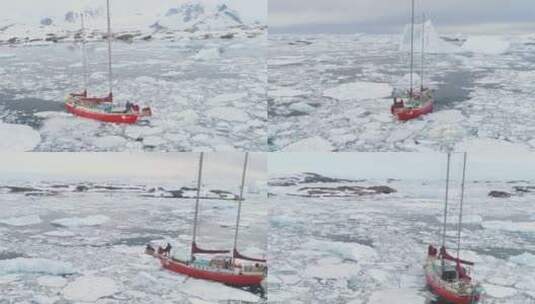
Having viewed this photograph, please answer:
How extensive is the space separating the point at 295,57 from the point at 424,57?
62cm

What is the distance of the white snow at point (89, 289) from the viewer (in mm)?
3361

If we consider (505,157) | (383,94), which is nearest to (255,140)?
(383,94)

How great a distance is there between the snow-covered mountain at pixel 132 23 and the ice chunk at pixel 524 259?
157cm

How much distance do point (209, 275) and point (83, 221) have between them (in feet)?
2.16

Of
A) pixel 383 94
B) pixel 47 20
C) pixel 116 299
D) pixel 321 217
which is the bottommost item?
pixel 116 299

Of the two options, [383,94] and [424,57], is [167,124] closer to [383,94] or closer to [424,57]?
[383,94]

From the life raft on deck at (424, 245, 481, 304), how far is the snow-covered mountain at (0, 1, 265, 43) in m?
1.34

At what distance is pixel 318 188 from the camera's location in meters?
3.56

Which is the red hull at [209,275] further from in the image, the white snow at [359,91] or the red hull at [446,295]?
the white snow at [359,91]

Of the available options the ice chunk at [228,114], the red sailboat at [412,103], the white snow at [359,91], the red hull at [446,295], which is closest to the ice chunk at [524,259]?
the red hull at [446,295]

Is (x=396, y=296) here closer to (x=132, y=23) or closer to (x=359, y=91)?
(x=359, y=91)

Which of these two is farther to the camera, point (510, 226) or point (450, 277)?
point (510, 226)

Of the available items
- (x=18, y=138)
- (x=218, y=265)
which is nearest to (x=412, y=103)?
(x=218, y=265)

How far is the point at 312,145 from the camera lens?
138 inches
